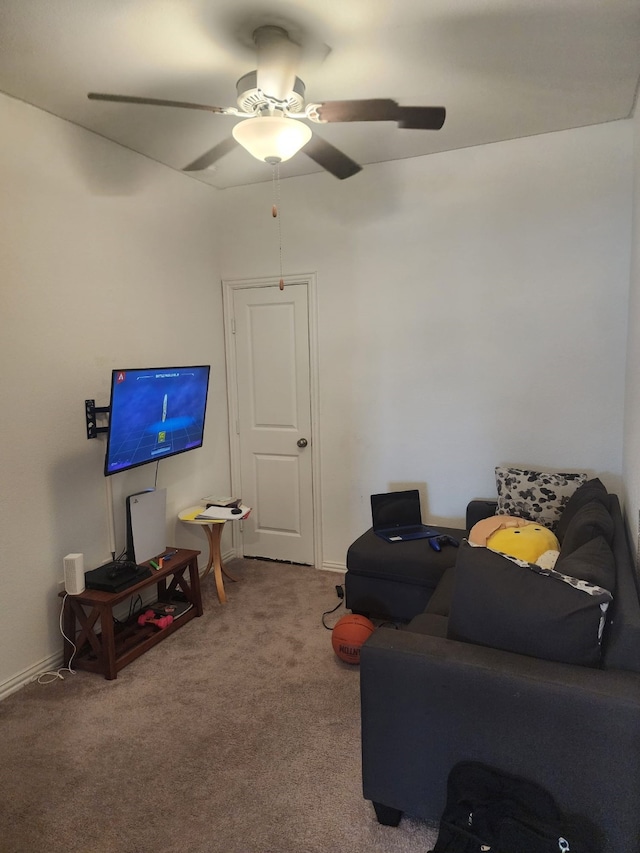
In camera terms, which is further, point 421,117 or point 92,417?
point 92,417

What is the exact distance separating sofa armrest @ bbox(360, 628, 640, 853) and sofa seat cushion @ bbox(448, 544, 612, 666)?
48mm

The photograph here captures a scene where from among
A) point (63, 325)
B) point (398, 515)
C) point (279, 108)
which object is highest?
point (279, 108)

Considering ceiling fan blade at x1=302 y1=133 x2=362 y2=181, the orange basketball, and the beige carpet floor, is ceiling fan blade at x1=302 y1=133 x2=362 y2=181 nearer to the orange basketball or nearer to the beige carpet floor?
the orange basketball

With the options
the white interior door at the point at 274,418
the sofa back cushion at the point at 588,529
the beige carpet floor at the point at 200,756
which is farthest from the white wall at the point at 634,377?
the white interior door at the point at 274,418

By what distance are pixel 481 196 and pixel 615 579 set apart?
8.00 ft

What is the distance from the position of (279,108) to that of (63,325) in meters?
1.52

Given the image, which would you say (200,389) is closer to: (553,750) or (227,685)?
(227,685)

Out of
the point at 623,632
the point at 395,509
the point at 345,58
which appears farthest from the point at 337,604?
the point at 345,58

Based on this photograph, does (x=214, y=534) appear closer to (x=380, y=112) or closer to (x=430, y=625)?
(x=430, y=625)

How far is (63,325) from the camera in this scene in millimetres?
2768

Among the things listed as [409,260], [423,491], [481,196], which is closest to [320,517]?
[423,491]

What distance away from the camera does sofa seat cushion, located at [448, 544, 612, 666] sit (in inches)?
60.8

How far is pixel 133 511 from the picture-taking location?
117 inches

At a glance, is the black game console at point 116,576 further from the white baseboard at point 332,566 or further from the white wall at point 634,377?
the white wall at point 634,377
